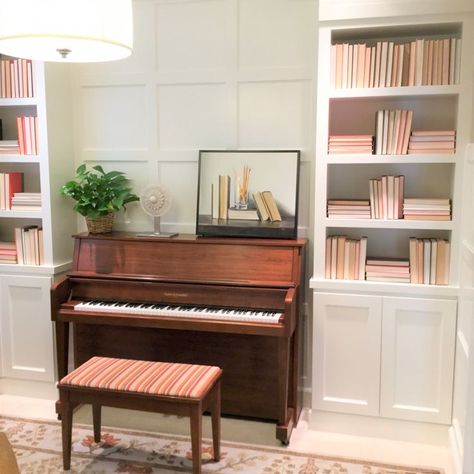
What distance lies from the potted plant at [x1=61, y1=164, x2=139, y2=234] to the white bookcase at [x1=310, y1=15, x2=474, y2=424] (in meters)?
1.20

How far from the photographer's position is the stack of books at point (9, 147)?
323 cm

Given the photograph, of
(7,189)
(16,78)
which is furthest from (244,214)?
(16,78)

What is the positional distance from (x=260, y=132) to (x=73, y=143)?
1.24m

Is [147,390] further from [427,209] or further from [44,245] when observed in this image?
[427,209]

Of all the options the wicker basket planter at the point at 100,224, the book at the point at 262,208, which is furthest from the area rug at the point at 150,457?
the book at the point at 262,208

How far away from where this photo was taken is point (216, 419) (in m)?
2.56

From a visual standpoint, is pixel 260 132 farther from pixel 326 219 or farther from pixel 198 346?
pixel 198 346

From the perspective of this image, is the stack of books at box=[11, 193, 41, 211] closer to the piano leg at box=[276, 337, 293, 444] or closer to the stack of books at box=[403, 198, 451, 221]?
the piano leg at box=[276, 337, 293, 444]

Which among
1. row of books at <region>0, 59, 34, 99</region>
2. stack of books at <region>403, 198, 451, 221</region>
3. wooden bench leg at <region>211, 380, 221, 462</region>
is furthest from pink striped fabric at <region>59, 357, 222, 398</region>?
row of books at <region>0, 59, 34, 99</region>

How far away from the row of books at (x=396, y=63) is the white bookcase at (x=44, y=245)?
1.68 meters

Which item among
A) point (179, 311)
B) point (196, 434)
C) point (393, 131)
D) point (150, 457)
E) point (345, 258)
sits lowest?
point (150, 457)

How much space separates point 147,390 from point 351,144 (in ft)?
5.26

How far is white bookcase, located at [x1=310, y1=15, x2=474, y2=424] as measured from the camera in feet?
8.66

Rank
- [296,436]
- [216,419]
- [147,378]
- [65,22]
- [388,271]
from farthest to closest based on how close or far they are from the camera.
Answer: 1. [296,436]
2. [388,271]
3. [216,419]
4. [147,378]
5. [65,22]
